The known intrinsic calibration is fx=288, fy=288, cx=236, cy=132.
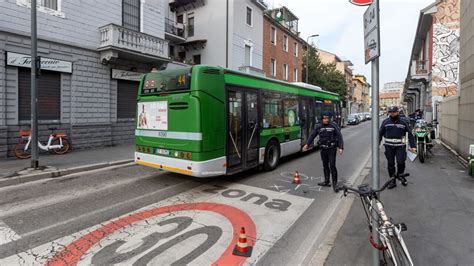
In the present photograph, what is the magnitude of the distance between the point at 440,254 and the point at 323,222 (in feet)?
5.52

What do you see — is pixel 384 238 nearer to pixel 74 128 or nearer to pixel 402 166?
pixel 402 166

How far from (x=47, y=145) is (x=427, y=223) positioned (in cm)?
1188

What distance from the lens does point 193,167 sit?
6234 millimetres

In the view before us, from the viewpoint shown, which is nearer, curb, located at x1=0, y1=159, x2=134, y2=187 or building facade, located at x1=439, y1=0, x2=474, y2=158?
curb, located at x1=0, y1=159, x2=134, y2=187

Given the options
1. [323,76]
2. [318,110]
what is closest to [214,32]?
[318,110]

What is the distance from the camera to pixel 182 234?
166 inches

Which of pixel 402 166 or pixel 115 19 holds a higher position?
pixel 115 19

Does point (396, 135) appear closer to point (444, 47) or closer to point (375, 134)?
point (375, 134)

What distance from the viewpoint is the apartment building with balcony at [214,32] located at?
21.0 metres

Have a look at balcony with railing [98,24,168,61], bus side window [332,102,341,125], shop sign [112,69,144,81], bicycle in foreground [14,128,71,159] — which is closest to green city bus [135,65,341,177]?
bicycle in foreground [14,128,71,159]

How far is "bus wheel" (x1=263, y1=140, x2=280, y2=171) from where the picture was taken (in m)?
8.49

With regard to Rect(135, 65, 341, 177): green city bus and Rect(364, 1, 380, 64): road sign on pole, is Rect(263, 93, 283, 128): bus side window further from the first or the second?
Rect(364, 1, 380, 64): road sign on pole

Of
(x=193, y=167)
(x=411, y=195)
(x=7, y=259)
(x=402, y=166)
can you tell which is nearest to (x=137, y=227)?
(x=7, y=259)

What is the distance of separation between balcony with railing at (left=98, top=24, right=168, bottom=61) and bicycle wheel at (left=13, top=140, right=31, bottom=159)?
479 cm
